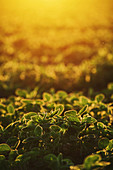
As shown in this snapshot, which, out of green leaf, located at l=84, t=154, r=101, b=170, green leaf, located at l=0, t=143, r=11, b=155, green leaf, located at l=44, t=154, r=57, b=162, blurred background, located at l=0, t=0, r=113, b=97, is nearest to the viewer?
green leaf, located at l=84, t=154, r=101, b=170

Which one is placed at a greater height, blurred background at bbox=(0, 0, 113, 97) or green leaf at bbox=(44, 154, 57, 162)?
blurred background at bbox=(0, 0, 113, 97)

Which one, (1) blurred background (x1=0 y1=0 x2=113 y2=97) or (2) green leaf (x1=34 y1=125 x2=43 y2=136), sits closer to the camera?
(2) green leaf (x1=34 y1=125 x2=43 y2=136)

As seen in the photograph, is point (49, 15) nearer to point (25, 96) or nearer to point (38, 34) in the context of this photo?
point (38, 34)

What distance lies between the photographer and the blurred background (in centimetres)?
389

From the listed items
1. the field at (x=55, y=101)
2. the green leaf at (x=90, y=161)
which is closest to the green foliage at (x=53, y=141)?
the field at (x=55, y=101)

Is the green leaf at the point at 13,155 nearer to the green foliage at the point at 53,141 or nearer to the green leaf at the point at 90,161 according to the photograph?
the green foliage at the point at 53,141

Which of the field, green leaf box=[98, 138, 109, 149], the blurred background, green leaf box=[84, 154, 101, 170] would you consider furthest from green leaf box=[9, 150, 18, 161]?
the blurred background

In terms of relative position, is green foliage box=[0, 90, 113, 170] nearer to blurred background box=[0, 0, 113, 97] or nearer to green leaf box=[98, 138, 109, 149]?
green leaf box=[98, 138, 109, 149]

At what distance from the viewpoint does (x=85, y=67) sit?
161 inches

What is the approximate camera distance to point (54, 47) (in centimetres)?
739

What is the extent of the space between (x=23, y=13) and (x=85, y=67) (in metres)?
11.8

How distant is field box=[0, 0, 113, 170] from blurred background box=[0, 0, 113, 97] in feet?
0.07

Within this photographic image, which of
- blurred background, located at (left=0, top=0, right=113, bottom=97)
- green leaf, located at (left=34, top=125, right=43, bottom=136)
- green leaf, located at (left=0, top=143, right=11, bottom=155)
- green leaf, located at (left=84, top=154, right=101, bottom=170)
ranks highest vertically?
blurred background, located at (left=0, top=0, right=113, bottom=97)

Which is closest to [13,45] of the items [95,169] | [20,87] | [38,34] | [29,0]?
[38,34]
